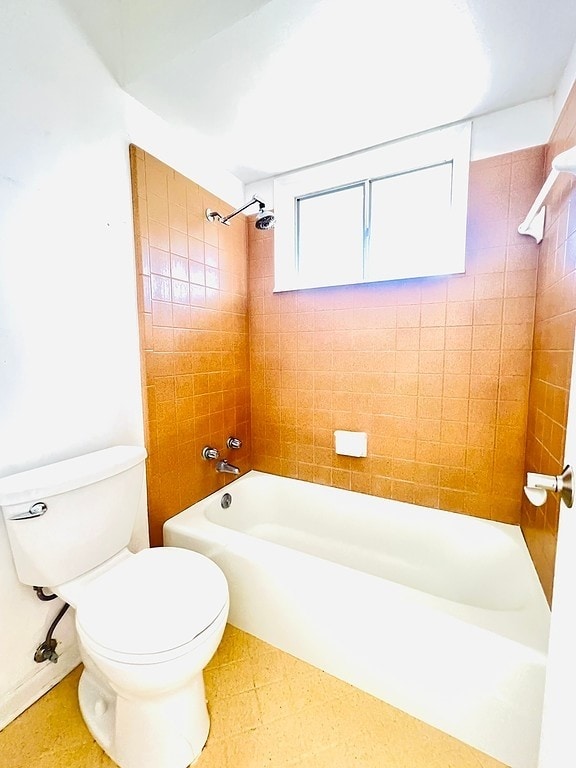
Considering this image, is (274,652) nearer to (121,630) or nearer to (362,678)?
(362,678)

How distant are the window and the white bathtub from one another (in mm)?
1312

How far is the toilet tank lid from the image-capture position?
934mm

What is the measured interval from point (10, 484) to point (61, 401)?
12.5 inches

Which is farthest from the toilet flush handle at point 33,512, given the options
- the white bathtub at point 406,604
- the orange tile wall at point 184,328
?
the white bathtub at point 406,604

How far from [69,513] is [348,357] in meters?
1.44

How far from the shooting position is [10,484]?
37.3 inches

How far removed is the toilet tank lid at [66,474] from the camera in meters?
0.93

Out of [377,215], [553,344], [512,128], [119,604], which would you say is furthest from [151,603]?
[512,128]

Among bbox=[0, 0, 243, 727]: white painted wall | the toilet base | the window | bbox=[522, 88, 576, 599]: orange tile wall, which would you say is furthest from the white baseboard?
the window

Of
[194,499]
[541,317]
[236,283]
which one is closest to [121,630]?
[194,499]

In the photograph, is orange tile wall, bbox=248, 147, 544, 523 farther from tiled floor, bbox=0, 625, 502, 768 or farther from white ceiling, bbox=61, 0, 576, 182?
tiled floor, bbox=0, 625, 502, 768

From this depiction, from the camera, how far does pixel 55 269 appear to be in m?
1.12

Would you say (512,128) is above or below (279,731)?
above

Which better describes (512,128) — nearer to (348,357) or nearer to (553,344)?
(553,344)
